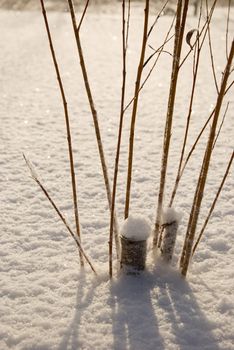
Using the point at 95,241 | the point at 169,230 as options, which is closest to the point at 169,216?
the point at 169,230

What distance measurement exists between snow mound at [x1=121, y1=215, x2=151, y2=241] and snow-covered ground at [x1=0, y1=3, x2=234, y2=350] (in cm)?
23

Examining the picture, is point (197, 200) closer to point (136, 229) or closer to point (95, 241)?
point (136, 229)

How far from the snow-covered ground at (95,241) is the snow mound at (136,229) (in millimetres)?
227

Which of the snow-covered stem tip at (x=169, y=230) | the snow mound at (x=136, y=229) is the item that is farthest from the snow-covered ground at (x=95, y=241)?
the snow mound at (x=136, y=229)

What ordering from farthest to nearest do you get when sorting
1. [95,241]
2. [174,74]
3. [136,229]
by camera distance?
[95,241]
[136,229]
[174,74]

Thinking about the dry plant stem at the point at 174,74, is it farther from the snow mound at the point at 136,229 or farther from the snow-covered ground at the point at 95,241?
the snow-covered ground at the point at 95,241

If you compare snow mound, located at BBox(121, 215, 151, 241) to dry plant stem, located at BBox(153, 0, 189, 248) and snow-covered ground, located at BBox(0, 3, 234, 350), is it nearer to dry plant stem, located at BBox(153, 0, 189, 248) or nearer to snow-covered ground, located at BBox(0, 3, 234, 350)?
dry plant stem, located at BBox(153, 0, 189, 248)

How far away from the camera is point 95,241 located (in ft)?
6.31

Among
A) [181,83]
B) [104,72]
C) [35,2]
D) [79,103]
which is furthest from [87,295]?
[35,2]

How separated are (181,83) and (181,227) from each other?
10.8ft

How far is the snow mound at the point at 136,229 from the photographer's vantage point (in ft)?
4.86

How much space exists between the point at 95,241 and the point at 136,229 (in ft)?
1.58

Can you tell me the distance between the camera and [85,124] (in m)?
3.70

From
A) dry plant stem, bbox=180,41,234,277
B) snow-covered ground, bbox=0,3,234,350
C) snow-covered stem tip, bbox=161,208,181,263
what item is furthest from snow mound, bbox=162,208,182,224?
snow-covered ground, bbox=0,3,234,350
